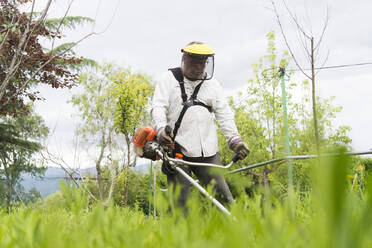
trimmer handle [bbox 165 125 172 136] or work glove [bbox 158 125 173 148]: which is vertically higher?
trimmer handle [bbox 165 125 172 136]

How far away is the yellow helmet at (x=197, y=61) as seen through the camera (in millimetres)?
3348

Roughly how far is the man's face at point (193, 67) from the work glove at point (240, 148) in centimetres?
75

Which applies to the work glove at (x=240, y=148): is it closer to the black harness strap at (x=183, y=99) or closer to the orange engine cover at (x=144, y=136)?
the black harness strap at (x=183, y=99)

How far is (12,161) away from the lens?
23562mm

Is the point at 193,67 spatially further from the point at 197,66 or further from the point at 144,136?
the point at 144,136

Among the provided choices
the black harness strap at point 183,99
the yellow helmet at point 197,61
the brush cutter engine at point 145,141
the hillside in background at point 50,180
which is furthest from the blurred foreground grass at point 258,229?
the yellow helmet at point 197,61


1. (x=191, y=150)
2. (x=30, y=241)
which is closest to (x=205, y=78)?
(x=191, y=150)

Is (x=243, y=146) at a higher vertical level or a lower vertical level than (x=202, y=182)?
higher

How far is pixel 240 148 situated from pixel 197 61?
36.9 inches

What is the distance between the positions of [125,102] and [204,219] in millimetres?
10570

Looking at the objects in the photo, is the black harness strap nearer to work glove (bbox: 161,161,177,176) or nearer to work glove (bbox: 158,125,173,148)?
work glove (bbox: 161,161,177,176)

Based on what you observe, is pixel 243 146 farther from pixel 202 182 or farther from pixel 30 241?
pixel 30 241

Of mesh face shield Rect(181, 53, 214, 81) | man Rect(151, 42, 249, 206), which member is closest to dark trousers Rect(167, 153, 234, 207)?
man Rect(151, 42, 249, 206)

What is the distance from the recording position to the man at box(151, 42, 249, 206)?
3355mm
